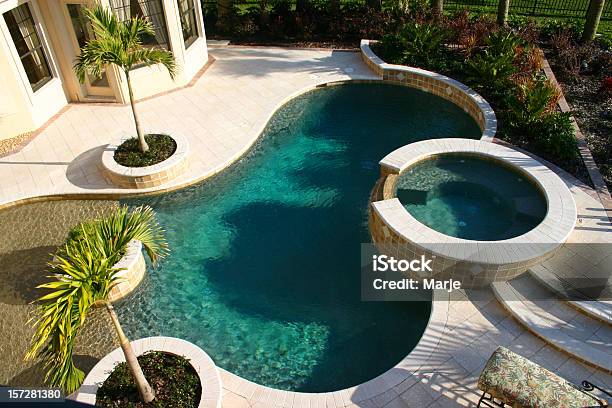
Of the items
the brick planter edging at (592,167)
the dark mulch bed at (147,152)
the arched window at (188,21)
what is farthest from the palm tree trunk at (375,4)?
the dark mulch bed at (147,152)

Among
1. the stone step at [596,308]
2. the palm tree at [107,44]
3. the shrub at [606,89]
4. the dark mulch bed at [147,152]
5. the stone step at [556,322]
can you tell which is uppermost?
the palm tree at [107,44]

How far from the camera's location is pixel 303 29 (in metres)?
21.9

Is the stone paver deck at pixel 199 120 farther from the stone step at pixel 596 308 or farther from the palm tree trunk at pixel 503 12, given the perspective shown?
the stone step at pixel 596 308

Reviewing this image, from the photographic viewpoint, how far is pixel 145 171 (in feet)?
45.0

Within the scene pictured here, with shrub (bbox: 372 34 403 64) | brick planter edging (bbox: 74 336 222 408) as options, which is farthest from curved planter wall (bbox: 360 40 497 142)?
brick planter edging (bbox: 74 336 222 408)

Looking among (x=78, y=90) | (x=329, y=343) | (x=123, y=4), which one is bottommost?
(x=329, y=343)

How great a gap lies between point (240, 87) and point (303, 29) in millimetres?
5179

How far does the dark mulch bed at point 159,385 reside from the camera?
8211mm

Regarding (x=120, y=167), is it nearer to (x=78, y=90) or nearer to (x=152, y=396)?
(x=78, y=90)

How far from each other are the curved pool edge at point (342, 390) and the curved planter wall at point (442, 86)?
7.88 m

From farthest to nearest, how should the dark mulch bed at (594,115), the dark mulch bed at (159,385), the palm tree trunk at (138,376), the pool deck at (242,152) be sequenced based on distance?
the dark mulch bed at (594,115) < the pool deck at (242,152) < the dark mulch bed at (159,385) < the palm tree trunk at (138,376)

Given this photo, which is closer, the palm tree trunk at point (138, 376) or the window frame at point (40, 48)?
the palm tree trunk at point (138, 376)

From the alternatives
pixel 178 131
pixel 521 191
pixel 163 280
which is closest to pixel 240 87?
pixel 178 131

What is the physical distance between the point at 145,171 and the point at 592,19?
17048mm
